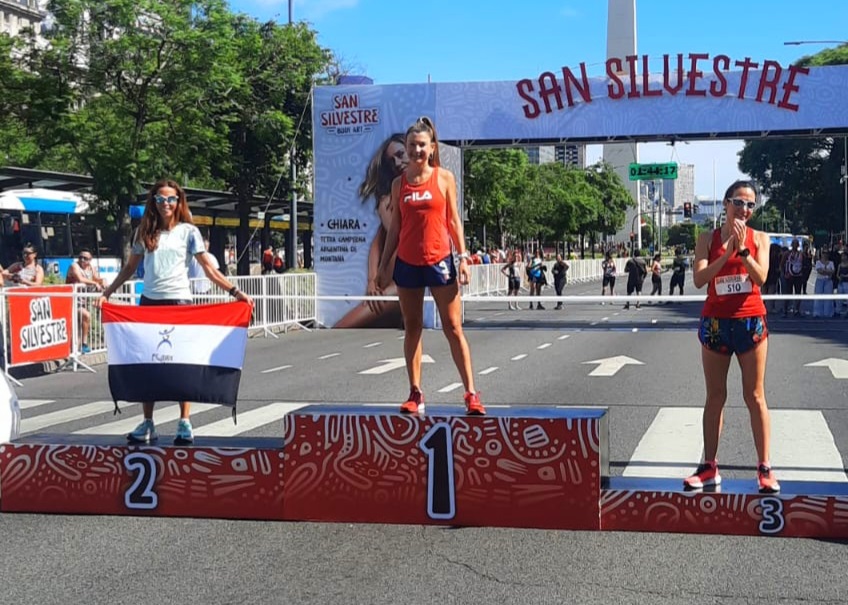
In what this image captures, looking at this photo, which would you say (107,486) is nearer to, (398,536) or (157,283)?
(157,283)

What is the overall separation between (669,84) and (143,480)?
62.9 ft

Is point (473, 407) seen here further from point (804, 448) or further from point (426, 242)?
point (804, 448)

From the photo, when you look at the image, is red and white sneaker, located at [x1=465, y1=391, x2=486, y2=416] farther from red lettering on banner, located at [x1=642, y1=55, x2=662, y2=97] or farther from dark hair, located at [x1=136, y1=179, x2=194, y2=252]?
red lettering on banner, located at [x1=642, y1=55, x2=662, y2=97]

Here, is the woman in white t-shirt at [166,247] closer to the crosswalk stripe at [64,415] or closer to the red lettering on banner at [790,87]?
the crosswalk stripe at [64,415]

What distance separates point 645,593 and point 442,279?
89.8 inches

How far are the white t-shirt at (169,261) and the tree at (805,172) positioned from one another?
2366 inches

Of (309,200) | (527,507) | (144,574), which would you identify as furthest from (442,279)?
(309,200)

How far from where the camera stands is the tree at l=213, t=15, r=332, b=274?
106 ft

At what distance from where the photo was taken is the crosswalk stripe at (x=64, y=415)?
34.2 ft

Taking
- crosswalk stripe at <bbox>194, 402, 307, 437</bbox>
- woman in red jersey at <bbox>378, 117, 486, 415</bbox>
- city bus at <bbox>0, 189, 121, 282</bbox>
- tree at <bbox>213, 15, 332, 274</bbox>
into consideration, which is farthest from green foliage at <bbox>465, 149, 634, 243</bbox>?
woman in red jersey at <bbox>378, 117, 486, 415</bbox>

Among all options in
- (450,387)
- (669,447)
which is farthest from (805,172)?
(669,447)

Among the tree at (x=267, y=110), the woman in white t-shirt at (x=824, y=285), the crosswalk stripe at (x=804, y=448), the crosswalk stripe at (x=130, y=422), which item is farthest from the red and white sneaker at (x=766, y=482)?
the tree at (x=267, y=110)

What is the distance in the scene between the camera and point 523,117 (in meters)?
24.3

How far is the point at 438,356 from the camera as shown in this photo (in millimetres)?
17484
